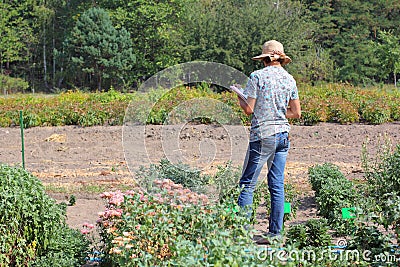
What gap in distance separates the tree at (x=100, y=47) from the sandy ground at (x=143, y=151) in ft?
38.0

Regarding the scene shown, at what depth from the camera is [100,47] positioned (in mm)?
23312

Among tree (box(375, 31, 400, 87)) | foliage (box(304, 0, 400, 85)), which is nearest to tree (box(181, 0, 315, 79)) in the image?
tree (box(375, 31, 400, 87))

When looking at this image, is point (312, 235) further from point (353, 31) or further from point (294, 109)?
point (353, 31)

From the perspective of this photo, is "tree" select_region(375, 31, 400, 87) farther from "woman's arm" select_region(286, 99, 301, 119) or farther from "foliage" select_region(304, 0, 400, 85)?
"woman's arm" select_region(286, 99, 301, 119)

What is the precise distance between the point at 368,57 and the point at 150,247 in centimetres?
2340

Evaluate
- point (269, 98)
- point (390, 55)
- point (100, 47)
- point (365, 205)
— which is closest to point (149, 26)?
point (100, 47)

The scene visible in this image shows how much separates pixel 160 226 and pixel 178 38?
61.2 ft

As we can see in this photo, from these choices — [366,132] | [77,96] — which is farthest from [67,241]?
[77,96]

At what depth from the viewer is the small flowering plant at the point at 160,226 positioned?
3.01 m

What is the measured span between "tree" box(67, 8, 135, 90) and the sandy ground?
38.0ft

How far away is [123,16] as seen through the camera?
25469mm

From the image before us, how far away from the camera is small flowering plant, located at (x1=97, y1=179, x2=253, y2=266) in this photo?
3008 millimetres

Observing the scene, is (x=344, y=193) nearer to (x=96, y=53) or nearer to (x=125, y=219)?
(x=125, y=219)

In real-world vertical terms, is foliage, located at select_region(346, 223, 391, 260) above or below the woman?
below
